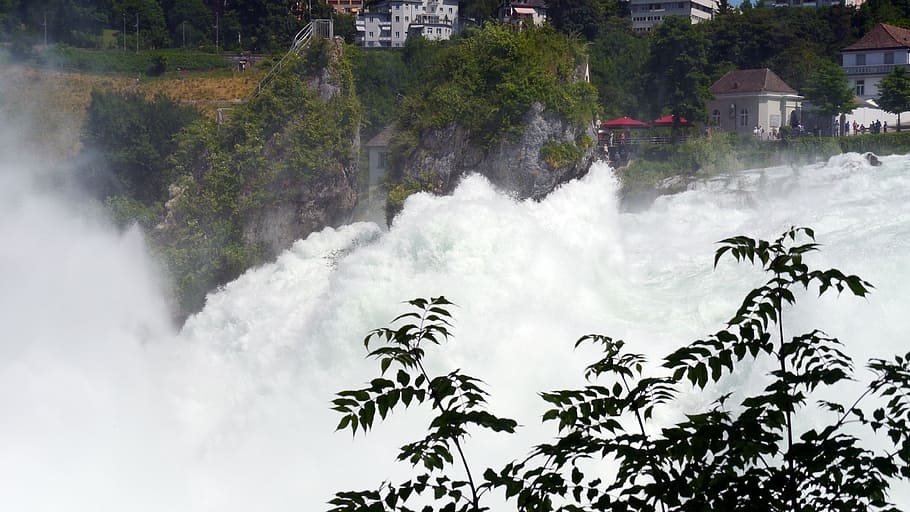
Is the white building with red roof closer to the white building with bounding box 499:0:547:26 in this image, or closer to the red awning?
the red awning

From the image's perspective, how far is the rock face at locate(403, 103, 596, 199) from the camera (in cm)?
1958

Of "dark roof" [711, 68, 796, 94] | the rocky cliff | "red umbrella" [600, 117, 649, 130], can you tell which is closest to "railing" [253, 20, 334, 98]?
the rocky cliff

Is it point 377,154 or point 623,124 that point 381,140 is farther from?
point 623,124

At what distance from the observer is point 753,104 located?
3356cm

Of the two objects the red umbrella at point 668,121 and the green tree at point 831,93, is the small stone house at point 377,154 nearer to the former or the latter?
the red umbrella at point 668,121

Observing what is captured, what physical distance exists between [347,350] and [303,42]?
854 centimetres

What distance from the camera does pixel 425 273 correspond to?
15.8m

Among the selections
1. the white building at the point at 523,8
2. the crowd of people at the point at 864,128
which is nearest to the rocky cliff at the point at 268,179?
the crowd of people at the point at 864,128

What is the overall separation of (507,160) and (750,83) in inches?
672

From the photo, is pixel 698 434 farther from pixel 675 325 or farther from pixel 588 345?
pixel 675 325

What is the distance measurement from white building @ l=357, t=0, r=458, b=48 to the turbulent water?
116ft

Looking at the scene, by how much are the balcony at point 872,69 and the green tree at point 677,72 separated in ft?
19.3

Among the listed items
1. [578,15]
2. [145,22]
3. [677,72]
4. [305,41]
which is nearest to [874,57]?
[677,72]

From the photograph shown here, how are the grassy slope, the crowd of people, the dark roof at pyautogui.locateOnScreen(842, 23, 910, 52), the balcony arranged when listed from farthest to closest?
the dark roof at pyautogui.locateOnScreen(842, 23, 910, 52) → the balcony → the crowd of people → the grassy slope
